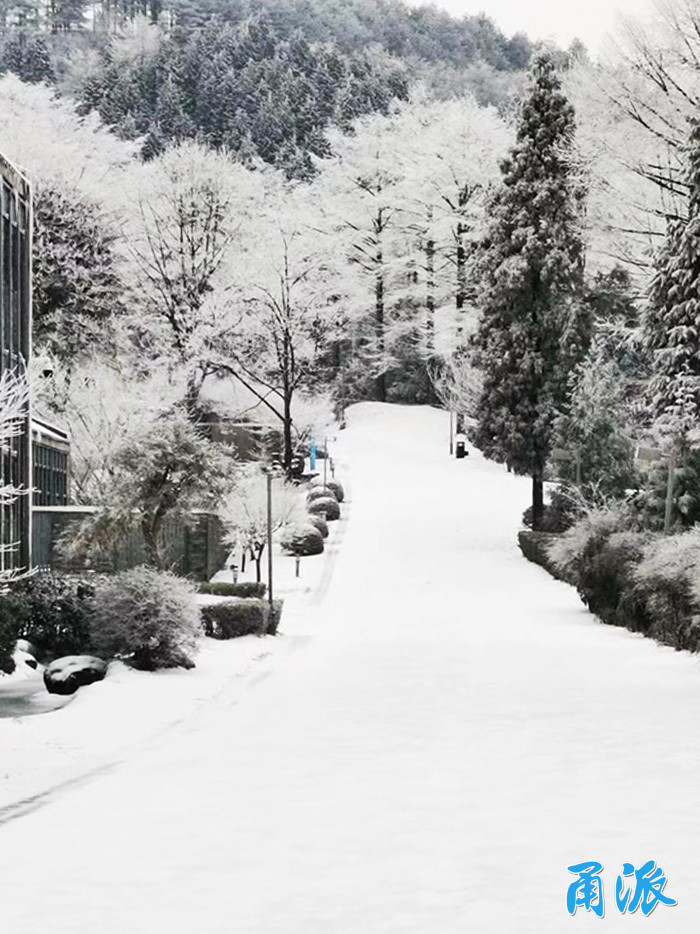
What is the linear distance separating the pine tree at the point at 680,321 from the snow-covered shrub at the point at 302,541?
1189 cm

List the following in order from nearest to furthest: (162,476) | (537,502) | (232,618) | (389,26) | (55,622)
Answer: (55,622) < (232,618) < (162,476) < (537,502) < (389,26)

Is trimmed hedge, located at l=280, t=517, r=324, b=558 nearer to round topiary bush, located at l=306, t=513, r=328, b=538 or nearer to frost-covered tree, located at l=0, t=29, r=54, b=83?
round topiary bush, located at l=306, t=513, r=328, b=538

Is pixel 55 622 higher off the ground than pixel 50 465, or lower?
lower

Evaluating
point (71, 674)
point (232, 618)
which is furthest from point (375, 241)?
point (71, 674)

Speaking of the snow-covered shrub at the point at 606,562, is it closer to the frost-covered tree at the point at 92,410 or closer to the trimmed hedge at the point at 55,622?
the trimmed hedge at the point at 55,622

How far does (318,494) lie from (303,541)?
25.9 ft

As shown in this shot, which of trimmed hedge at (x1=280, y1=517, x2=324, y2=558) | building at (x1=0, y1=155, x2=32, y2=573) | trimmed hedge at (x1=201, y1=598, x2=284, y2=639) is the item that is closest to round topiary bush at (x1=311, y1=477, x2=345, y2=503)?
trimmed hedge at (x1=280, y1=517, x2=324, y2=558)

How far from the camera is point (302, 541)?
134 ft

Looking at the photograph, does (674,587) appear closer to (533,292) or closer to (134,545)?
(134,545)

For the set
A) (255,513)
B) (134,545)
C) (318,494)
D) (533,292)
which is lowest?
(134,545)

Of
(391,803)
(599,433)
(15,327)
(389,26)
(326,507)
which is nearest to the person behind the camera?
(391,803)

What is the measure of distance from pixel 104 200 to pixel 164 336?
7.36 metres

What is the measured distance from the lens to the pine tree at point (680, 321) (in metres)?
31.8

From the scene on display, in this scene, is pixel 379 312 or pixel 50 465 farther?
pixel 379 312
